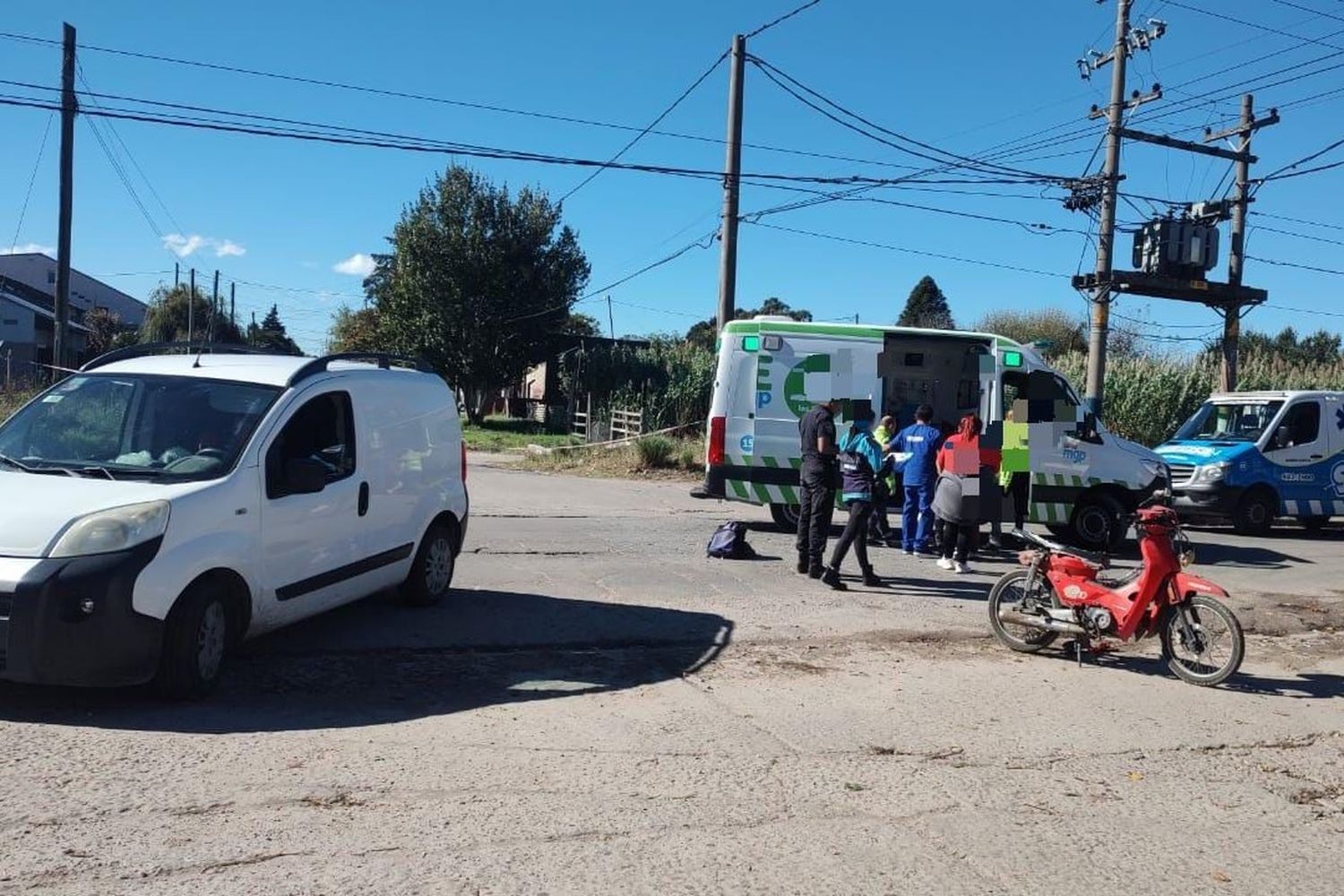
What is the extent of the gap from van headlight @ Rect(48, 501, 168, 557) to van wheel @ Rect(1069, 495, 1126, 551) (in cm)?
1162

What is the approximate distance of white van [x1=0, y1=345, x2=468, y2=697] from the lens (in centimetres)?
506

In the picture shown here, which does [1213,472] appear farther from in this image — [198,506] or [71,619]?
[71,619]

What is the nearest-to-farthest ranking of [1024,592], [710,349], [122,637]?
1. [122,637]
2. [1024,592]
3. [710,349]

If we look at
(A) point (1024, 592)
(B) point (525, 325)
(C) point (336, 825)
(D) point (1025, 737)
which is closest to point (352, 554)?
(C) point (336, 825)

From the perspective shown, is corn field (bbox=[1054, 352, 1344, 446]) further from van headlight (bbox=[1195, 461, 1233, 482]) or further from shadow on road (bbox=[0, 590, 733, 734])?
shadow on road (bbox=[0, 590, 733, 734])

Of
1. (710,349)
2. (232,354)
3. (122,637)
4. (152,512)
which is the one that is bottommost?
(122,637)

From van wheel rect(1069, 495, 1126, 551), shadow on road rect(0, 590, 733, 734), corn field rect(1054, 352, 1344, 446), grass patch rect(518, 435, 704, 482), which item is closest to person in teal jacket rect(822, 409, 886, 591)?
shadow on road rect(0, 590, 733, 734)

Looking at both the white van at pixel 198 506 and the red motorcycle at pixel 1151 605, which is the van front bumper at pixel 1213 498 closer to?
the red motorcycle at pixel 1151 605

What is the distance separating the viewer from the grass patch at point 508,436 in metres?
34.7

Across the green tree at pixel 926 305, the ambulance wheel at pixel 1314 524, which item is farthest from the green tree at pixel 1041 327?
the ambulance wheel at pixel 1314 524

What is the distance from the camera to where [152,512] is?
17.4ft

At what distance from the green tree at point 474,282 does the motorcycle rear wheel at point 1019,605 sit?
37.4m

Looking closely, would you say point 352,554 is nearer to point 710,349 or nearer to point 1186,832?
point 1186,832

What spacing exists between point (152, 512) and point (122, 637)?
629 millimetres
